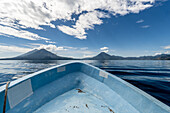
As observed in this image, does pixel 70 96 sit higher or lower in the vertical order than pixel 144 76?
higher

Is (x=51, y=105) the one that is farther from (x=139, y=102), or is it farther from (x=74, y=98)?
(x=139, y=102)

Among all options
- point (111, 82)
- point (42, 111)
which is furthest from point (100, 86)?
point (42, 111)

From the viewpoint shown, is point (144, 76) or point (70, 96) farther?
point (144, 76)

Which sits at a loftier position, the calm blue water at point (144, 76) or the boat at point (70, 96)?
the boat at point (70, 96)

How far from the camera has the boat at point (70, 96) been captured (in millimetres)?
1190

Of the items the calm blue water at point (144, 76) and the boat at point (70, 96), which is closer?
the boat at point (70, 96)

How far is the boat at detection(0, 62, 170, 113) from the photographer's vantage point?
119 centimetres

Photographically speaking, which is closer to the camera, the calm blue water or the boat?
the boat

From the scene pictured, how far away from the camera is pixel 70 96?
2.01m

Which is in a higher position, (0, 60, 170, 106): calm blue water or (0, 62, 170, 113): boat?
(0, 62, 170, 113): boat

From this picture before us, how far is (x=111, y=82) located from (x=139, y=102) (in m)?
0.74

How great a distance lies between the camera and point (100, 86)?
2242 millimetres

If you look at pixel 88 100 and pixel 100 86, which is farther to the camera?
pixel 100 86

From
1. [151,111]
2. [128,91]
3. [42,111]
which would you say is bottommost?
[42,111]
